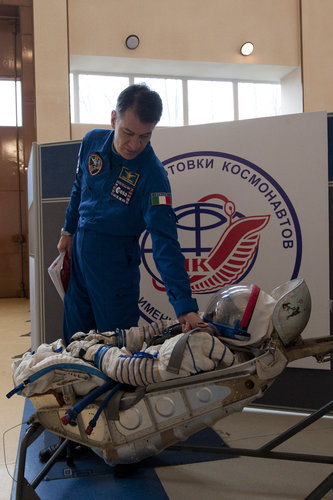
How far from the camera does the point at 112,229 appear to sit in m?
1.77

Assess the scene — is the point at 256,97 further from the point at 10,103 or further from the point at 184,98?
the point at 10,103

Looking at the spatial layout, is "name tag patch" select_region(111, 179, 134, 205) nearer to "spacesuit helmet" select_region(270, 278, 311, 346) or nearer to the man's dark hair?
the man's dark hair

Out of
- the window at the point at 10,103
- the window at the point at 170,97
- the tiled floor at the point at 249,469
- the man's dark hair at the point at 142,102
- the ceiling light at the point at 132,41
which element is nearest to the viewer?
the man's dark hair at the point at 142,102

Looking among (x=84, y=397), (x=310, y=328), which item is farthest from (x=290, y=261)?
(x=84, y=397)

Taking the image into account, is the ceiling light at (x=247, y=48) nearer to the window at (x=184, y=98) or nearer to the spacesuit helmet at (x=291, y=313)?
the window at (x=184, y=98)

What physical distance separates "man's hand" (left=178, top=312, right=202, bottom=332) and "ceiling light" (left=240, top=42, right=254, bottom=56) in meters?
5.78

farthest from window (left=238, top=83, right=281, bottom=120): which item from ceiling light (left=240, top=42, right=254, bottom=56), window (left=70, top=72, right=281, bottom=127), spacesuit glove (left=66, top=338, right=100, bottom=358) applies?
spacesuit glove (left=66, top=338, right=100, bottom=358)

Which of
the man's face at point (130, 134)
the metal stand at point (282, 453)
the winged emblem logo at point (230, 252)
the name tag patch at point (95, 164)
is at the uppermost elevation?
the man's face at point (130, 134)

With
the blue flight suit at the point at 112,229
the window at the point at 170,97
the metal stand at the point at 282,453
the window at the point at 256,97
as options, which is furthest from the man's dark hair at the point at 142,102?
the window at the point at 256,97

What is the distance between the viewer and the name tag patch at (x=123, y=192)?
1748mm

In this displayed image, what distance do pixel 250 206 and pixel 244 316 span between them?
1.15 metres

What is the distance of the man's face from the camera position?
164cm

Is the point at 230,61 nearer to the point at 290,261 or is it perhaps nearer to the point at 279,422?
the point at 290,261

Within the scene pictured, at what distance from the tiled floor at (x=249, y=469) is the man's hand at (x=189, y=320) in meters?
0.69
